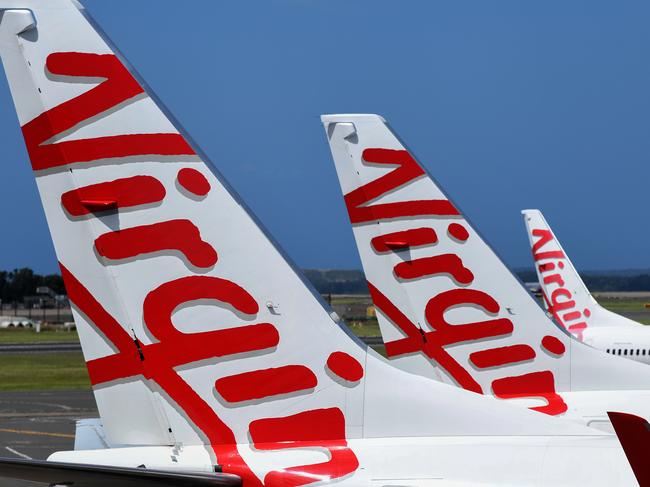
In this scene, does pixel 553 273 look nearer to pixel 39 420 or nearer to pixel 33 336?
pixel 39 420

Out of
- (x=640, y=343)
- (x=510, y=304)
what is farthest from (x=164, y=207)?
(x=640, y=343)

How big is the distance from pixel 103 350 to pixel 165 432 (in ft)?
2.74

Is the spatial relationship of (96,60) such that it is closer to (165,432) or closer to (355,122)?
(165,432)

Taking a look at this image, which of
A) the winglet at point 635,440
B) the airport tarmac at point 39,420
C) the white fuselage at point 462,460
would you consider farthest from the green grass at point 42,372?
the winglet at point 635,440

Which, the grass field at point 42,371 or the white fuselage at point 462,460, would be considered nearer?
the white fuselage at point 462,460

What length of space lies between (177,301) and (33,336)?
95.5 m

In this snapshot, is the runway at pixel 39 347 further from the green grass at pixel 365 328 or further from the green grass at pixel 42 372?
the green grass at pixel 365 328

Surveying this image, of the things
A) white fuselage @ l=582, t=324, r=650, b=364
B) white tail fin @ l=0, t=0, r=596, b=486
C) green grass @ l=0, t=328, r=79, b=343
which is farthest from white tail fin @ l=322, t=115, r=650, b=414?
green grass @ l=0, t=328, r=79, b=343

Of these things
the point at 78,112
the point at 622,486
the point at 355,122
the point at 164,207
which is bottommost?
the point at 622,486

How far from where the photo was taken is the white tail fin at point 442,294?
50.8ft

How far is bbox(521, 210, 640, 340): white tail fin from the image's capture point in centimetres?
4278

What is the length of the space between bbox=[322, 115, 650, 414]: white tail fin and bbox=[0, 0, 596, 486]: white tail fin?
17.8ft

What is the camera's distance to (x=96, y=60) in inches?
386

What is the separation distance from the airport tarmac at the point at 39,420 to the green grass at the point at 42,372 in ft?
12.1
